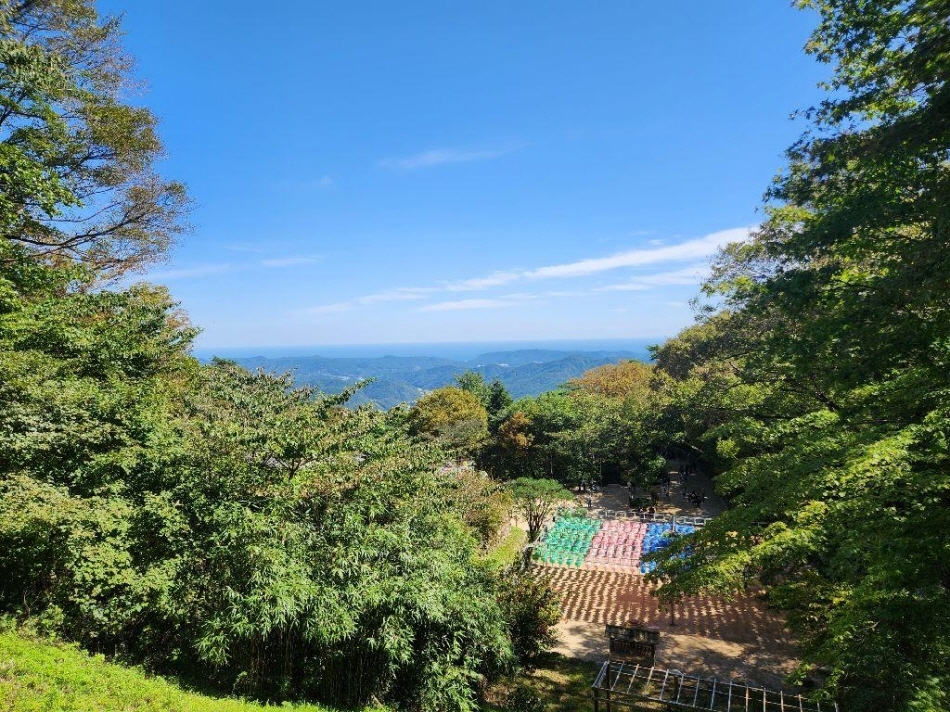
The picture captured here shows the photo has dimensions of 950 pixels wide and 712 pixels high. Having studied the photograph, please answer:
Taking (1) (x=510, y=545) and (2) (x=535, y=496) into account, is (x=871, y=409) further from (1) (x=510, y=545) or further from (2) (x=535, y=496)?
(1) (x=510, y=545)

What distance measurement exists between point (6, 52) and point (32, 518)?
7.31 meters

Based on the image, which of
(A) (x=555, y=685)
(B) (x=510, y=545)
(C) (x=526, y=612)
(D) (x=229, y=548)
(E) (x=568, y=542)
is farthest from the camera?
(E) (x=568, y=542)

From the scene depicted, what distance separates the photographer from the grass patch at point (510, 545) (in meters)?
15.7

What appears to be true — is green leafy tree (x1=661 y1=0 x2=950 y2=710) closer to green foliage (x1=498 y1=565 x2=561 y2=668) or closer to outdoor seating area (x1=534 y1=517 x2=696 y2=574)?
green foliage (x1=498 y1=565 x2=561 y2=668)

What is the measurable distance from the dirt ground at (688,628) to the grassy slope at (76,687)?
23.8 feet

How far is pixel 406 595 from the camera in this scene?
19.7 feet

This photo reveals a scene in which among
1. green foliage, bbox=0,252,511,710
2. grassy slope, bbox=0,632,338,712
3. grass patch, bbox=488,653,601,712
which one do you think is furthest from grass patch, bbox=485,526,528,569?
grassy slope, bbox=0,632,338,712

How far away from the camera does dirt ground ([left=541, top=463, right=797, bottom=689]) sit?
10.1 meters

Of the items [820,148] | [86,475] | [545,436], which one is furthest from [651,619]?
[545,436]

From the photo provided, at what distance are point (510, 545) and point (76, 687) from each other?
47.5ft

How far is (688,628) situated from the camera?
38.7ft

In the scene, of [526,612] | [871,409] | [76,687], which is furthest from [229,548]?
[871,409]

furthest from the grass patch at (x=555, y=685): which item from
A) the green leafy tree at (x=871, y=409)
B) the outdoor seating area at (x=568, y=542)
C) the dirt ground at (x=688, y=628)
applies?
the outdoor seating area at (x=568, y=542)

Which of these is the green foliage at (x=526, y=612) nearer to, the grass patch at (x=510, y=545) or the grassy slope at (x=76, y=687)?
the grassy slope at (x=76, y=687)
